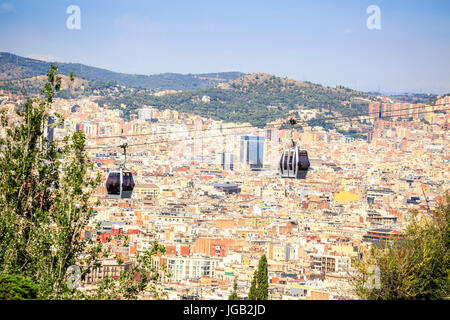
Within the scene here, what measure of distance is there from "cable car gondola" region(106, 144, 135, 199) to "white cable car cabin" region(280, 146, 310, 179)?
163 cm

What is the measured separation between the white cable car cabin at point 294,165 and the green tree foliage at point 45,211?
1680 millimetres

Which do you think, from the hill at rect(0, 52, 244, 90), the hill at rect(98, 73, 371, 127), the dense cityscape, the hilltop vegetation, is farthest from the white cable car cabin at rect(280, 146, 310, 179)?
the hill at rect(98, 73, 371, 127)

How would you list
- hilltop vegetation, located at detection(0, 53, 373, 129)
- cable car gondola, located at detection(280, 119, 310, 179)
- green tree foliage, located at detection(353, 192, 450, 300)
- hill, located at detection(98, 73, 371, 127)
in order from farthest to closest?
hill, located at detection(98, 73, 371, 127)
hilltop vegetation, located at detection(0, 53, 373, 129)
green tree foliage, located at detection(353, 192, 450, 300)
cable car gondola, located at detection(280, 119, 310, 179)

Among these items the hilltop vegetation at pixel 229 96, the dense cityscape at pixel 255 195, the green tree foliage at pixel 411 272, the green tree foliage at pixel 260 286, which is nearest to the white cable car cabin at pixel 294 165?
the green tree foliage at pixel 411 272

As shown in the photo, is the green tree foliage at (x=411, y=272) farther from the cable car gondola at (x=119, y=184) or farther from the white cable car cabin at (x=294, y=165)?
the cable car gondola at (x=119, y=184)

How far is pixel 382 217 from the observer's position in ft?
94.9

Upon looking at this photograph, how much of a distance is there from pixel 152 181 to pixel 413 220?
100 ft

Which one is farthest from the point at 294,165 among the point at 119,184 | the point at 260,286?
the point at 260,286

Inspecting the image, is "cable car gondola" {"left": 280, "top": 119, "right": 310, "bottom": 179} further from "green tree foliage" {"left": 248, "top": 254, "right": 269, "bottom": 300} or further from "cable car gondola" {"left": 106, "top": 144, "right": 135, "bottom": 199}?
"green tree foliage" {"left": 248, "top": 254, "right": 269, "bottom": 300}

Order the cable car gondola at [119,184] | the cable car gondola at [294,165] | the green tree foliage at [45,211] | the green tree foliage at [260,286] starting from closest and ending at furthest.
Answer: the green tree foliage at [45,211], the cable car gondola at [294,165], the cable car gondola at [119,184], the green tree foliage at [260,286]

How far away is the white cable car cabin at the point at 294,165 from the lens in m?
5.91

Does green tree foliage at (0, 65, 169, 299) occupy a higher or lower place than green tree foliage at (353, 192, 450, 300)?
higher

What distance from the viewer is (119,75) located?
175 ft

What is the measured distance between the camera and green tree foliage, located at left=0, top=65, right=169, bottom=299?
4680mm
